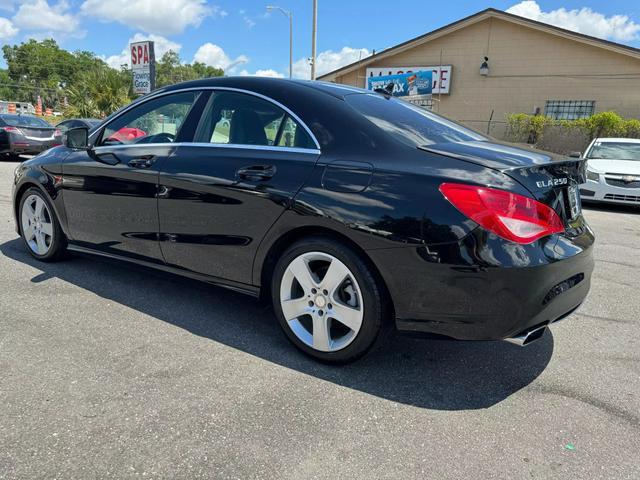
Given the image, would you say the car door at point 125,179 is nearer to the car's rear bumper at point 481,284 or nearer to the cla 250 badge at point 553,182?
the car's rear bumper at point 481,284

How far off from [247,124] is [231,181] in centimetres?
41

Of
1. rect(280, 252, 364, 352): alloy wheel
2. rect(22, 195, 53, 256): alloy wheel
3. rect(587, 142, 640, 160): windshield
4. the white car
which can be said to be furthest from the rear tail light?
rect(587, 142, 640, 160): windshield

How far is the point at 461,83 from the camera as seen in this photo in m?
21.2

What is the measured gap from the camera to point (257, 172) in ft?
9.69

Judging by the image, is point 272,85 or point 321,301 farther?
point 272,85

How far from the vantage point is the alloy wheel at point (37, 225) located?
4.43m

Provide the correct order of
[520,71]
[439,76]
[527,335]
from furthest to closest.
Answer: [439,76] < [520,71] < [527,335]

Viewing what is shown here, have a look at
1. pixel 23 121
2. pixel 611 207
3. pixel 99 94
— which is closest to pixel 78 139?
pixel 611 207

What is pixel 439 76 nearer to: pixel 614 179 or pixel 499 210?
pixel 614 179

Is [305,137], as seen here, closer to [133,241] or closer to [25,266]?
[133,241]

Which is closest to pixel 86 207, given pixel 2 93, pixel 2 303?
pixel 2 303

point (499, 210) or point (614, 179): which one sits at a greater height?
point (499, 210)

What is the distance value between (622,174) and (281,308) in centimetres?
838

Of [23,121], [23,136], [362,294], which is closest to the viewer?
[362,294]
